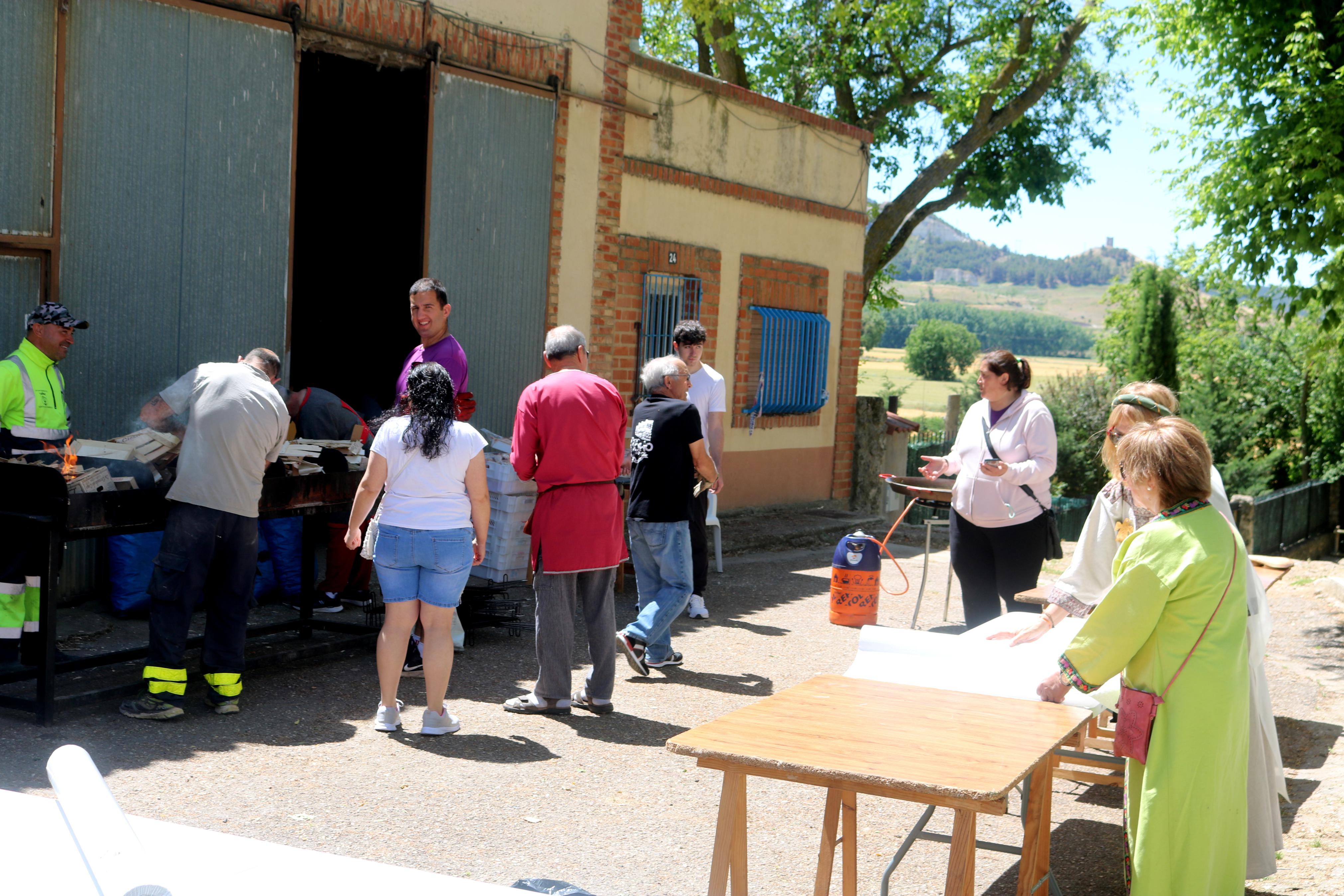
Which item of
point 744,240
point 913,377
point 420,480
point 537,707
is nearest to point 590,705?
point 537,707

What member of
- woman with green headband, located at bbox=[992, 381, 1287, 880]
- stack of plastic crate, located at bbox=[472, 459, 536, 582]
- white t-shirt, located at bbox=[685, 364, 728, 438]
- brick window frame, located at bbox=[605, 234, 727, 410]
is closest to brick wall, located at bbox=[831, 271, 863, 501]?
brick window frame, located at bbox=[605, 234, 727, 410]

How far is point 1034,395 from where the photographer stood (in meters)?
7.43

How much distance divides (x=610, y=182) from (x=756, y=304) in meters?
3.25

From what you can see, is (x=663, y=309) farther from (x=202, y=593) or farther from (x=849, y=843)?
(x=849, y=843)

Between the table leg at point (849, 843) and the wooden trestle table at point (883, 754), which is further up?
the wooden trestle table at point (883, 754)

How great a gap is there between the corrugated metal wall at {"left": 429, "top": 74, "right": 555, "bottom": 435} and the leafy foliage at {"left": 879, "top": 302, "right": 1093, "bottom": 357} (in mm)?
130388

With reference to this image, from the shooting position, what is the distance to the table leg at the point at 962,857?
11.0 ft

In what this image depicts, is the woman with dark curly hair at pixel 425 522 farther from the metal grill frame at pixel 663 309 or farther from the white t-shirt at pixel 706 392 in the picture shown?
the metal grill frame at pixel 663 309

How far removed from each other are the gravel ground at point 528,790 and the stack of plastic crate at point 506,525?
87 centimetres

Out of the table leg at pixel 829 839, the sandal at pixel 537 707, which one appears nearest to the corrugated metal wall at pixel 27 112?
the sandal at pixel 537 707

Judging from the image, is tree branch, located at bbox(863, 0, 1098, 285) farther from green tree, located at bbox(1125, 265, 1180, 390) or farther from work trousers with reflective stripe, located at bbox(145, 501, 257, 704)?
work trousers with reflective stripe, located at bbox(145, 501, 257, 704)

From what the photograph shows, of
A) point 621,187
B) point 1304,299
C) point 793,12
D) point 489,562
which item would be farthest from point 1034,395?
point 793,12

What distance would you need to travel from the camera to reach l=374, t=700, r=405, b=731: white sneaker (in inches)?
247

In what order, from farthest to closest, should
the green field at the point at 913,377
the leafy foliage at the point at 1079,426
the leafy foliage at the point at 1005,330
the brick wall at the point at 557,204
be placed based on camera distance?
the leafy foliage at the point at 1005,330, the green field at the point at 913,377, the leafy foliage at the point at 1079,426, the brick wall at the point at 557,204
